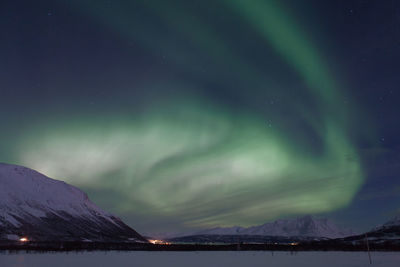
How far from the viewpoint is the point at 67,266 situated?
61531mm

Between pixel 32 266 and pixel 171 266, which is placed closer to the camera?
pixel 32 266

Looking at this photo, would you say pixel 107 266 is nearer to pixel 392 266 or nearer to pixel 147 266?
pixel 147 266

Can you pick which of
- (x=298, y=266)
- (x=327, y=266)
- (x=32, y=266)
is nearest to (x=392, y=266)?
(x=327, y=266)

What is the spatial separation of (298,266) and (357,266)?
9951 mm

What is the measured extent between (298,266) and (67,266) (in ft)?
133

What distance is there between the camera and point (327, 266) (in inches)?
2530

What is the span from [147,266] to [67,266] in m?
13.5

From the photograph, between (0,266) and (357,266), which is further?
(357,266)

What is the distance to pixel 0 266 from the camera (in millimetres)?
58469

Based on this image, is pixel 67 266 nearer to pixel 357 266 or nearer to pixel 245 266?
pixel 245 266

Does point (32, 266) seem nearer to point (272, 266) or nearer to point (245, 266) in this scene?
point (245, 266)

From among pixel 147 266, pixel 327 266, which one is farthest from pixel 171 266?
pixel 327 266

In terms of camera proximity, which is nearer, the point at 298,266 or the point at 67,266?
the point at 67,266

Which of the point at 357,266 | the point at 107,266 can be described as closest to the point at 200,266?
the point at 107,266
